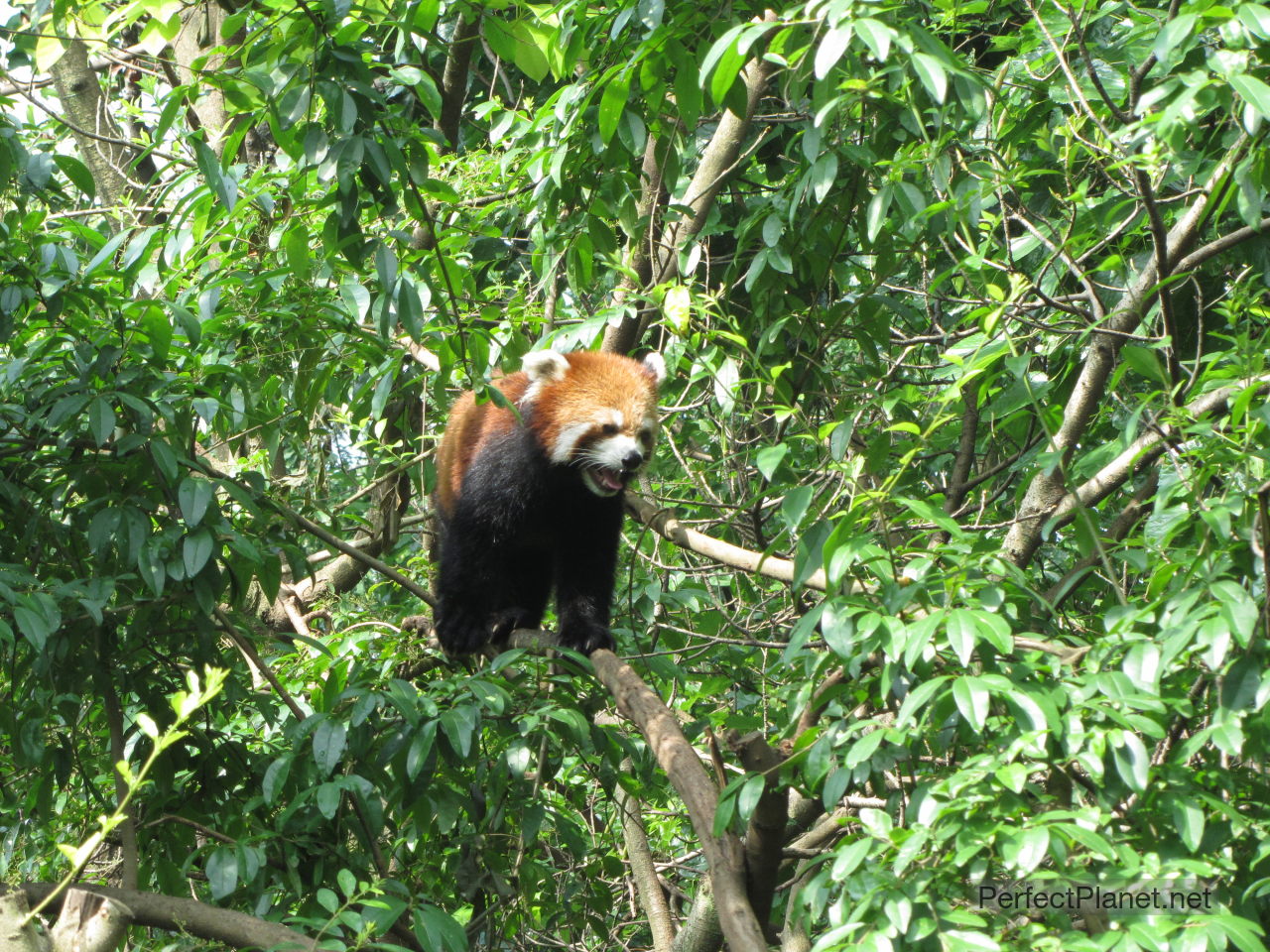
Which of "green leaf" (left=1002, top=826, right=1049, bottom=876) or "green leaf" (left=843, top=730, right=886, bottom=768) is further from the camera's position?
"green leaf" (left=843, top=730, right=886, bottom=768)

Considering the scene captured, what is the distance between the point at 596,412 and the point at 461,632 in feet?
3.39

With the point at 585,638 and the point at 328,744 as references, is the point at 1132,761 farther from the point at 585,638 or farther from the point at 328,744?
the point at 585,638

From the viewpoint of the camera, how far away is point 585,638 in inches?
179

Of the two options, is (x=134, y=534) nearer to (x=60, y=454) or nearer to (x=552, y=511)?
(x=60, y=454)

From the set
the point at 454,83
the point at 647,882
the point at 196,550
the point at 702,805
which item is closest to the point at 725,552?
the point at 702,805

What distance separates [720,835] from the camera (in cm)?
241

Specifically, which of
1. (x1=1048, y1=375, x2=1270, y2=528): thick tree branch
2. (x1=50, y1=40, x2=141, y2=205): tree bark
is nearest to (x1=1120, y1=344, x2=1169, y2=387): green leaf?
(x1=1048, y1=375, x2=1270, y2=528): thick tree branch

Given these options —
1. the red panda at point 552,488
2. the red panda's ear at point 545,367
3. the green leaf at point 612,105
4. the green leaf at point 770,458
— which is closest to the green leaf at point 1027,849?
the green leaf at point 770,458

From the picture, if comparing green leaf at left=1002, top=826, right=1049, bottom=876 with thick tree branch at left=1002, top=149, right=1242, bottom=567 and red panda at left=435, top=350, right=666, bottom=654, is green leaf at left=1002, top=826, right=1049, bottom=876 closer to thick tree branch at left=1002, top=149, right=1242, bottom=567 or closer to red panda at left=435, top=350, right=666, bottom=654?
thick tree branch at left=1002, top=149, right=1242, bottom=567

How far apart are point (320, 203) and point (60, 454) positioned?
1.04m

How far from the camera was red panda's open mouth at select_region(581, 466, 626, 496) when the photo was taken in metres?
4.73

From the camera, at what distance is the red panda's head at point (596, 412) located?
15.5 feet

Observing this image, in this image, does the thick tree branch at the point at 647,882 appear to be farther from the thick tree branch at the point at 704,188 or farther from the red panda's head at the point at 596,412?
the thick tree branch at the point at 704,188

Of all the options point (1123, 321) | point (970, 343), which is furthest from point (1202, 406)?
point (970, 343)
